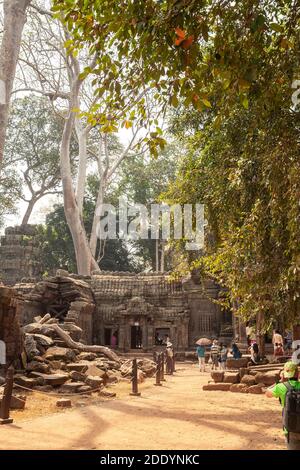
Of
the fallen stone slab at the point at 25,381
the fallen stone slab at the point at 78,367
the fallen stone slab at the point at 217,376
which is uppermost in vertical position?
the fallen stone slab at the point at 25,381

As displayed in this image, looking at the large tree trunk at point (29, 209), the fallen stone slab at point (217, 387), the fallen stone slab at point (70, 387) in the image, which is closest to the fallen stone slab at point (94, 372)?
the fallen stone slab at point (70, 387)

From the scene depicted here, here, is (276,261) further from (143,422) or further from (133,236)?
(133,236)

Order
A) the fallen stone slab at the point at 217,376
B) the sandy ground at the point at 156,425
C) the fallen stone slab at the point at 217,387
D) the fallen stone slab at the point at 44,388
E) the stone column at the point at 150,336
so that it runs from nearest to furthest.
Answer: the sandy ground at the point at 156,425 < the fallen stone slab at the point at 44,388 < the fallen stone slab at the point at 217,387 < the fallen stone slab at the point at 217,376 < the stone column at the point at 150,336

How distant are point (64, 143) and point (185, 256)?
1561 cm

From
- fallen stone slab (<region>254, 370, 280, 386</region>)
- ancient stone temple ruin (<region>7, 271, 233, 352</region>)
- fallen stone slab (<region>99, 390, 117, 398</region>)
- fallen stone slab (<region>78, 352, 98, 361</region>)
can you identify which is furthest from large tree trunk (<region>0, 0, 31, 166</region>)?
fallen stone slab (<region>254, 370, 280, 386</region>)

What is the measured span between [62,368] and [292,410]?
35.8 feet

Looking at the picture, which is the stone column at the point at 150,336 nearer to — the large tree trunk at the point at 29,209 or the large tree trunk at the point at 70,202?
the large tree trunk at the point at 70,202

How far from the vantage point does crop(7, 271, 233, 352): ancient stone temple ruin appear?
26328mm

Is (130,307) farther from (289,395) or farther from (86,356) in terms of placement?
(289,395)

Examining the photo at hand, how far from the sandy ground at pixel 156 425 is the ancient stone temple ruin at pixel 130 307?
14.8 meters

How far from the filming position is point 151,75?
18.3ft

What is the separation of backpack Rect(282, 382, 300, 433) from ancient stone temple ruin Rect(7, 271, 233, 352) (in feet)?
68.3

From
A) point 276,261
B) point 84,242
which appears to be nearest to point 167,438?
point 276,261

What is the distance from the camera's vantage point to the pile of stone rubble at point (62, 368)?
12.3 m
